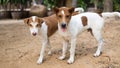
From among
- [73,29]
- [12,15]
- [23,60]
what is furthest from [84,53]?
[12,15]

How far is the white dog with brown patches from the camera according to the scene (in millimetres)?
4996

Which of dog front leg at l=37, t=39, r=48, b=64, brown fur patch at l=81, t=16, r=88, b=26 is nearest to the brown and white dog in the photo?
dog front leg at l=37, t=39, r=48, b=64

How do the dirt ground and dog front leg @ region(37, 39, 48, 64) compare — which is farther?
dog front leg @ region(37, 39, 48, 64)

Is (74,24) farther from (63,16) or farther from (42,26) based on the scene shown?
(42,26)

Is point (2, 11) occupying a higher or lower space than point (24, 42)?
lower

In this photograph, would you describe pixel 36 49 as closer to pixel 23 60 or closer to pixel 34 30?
pixel 23 60

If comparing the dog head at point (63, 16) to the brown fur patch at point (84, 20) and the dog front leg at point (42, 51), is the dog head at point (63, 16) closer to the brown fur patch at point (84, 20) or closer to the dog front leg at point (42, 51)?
the brown fur patch at point (84, 20)

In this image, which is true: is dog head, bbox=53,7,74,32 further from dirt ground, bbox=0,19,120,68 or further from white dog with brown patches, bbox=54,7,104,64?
dirt ground, bbox=0,19,120,68

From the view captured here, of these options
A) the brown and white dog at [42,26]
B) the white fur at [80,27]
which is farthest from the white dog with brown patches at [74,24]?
the brown and white dog at [42,26]

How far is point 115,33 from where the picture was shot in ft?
25.4

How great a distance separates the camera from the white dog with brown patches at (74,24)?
4996 mm

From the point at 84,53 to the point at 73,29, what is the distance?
2.73ft

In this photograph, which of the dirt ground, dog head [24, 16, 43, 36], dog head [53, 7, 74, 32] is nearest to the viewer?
dog head [53, 7, 74, 32]

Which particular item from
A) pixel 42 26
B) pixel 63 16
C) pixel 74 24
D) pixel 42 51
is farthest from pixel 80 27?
pixel 42 51
